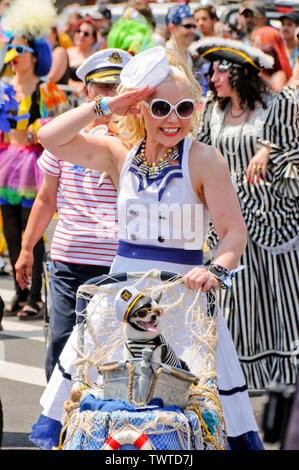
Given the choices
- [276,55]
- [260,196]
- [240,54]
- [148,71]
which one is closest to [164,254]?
[148,71]

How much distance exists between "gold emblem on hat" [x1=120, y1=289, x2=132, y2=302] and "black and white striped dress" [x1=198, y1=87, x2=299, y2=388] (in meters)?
3.10

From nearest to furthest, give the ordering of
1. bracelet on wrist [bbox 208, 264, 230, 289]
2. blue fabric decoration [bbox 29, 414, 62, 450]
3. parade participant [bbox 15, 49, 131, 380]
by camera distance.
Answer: bracelet on wrist [bbox 208, 264, 230, 289]
blue fabric decoration [bbox 29, 414, 62, 450]
parade participant [bbox 15, 49, 131, 380]

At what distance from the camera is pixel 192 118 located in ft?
14.2

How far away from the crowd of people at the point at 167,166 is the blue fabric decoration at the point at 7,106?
0.08 ft

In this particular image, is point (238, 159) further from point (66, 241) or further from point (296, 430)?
point (296, 430)

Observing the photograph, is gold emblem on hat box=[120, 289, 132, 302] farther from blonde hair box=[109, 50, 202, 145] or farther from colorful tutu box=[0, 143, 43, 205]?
colorful tutu box=[0, 143, 43, 205]

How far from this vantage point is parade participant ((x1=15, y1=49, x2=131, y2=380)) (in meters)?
5.12

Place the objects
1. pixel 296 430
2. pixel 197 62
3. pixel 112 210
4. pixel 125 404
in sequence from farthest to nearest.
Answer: pixel 197 62, pixel 112 210, pixel 125 404, pixel 296 430

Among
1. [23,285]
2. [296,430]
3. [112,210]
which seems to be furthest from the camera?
[23,285]

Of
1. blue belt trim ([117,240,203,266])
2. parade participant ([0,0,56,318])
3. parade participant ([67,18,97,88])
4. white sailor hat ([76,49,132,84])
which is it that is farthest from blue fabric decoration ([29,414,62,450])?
parade participant ([67,18,97,88])

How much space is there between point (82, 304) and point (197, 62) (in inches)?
297

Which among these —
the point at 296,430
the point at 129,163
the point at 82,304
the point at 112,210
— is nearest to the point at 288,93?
the point at 112,210

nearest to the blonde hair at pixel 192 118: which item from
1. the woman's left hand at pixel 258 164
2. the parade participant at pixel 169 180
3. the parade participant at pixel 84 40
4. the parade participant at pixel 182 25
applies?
the parade participant at pixel 169 180

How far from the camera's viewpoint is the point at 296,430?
247cm
